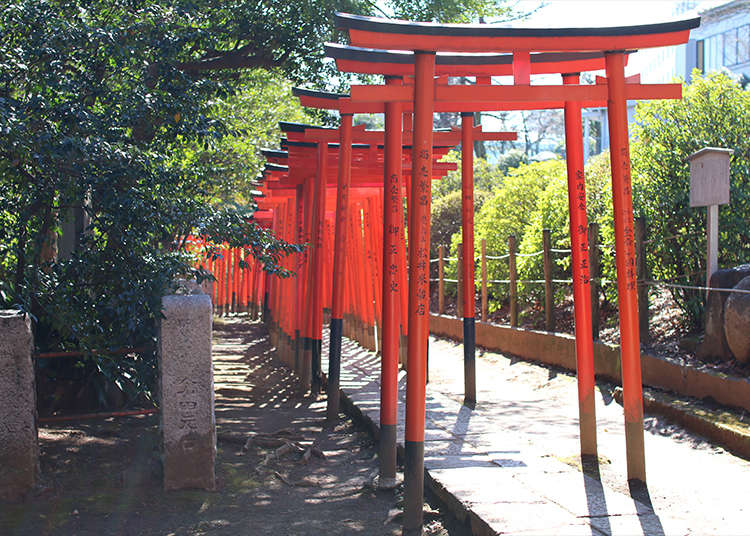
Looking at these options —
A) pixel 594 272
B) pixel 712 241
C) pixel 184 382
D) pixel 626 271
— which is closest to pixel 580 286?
pixel 626 271

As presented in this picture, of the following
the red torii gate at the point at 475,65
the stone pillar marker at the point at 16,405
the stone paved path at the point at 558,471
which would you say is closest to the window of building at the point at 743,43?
the stone paved path at the point at 558,471

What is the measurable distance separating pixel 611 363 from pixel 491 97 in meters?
5.09

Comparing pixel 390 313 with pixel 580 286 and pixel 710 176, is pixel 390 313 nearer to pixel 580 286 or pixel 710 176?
pixel 580 286

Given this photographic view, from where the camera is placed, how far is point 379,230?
13.0 m

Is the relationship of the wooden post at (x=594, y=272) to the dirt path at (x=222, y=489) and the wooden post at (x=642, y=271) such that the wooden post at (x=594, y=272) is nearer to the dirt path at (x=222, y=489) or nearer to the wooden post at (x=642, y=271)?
the wooden post at (x=642, y=271)

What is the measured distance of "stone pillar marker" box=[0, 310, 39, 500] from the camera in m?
4.95

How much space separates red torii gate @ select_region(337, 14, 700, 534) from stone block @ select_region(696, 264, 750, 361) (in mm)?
2951

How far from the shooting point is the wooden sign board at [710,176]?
782 centimetres

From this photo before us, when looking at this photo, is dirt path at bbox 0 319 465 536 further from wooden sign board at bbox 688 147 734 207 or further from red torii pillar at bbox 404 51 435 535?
wooden sign board at bbox 688 147 734 207

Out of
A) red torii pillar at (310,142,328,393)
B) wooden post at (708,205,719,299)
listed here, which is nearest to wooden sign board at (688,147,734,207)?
wooden post at (708,205,719,299)

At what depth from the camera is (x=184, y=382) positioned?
16.9ft

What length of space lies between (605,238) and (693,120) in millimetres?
1788

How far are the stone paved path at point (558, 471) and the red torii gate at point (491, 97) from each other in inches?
17.0

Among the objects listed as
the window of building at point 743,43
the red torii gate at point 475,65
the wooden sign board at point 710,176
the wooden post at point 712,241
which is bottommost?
the wooden post at point 712,241
